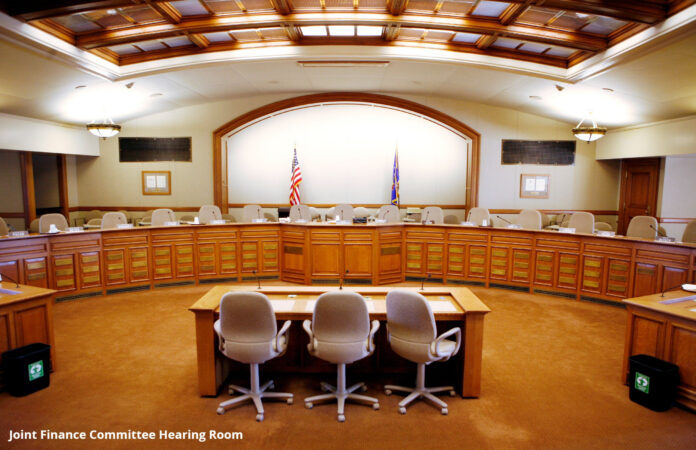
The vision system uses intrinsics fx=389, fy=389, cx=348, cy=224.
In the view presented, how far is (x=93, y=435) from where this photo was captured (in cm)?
296

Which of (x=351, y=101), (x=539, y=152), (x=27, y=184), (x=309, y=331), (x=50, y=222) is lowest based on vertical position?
(x=309, y=331)

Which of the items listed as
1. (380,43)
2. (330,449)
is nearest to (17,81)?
(380,43)

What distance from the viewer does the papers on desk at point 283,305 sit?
3530 millimetres

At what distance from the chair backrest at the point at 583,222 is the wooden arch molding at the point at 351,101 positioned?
3.40m

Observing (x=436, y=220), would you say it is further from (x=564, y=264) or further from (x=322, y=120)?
(x=322, y=120)

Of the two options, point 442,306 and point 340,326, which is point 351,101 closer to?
point 442,306

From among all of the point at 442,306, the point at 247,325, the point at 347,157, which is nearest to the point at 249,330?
the point at 247,325

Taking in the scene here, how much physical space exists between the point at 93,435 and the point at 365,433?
6.79 feet

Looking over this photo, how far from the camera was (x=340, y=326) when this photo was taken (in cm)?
308

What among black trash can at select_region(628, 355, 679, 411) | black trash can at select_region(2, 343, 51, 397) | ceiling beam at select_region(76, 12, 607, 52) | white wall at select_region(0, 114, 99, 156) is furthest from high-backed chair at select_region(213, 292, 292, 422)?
white wall at select_region(0, 114, 99, 156)

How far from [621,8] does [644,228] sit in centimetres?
359

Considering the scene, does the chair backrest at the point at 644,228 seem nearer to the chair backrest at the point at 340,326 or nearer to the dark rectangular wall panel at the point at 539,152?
the dark rectangular wall panel at the point at 539,152

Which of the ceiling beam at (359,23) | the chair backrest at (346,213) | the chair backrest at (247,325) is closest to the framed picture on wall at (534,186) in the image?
the ceiling beam at (359,23)

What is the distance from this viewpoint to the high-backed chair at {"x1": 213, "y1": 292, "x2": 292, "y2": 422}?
3.01m
